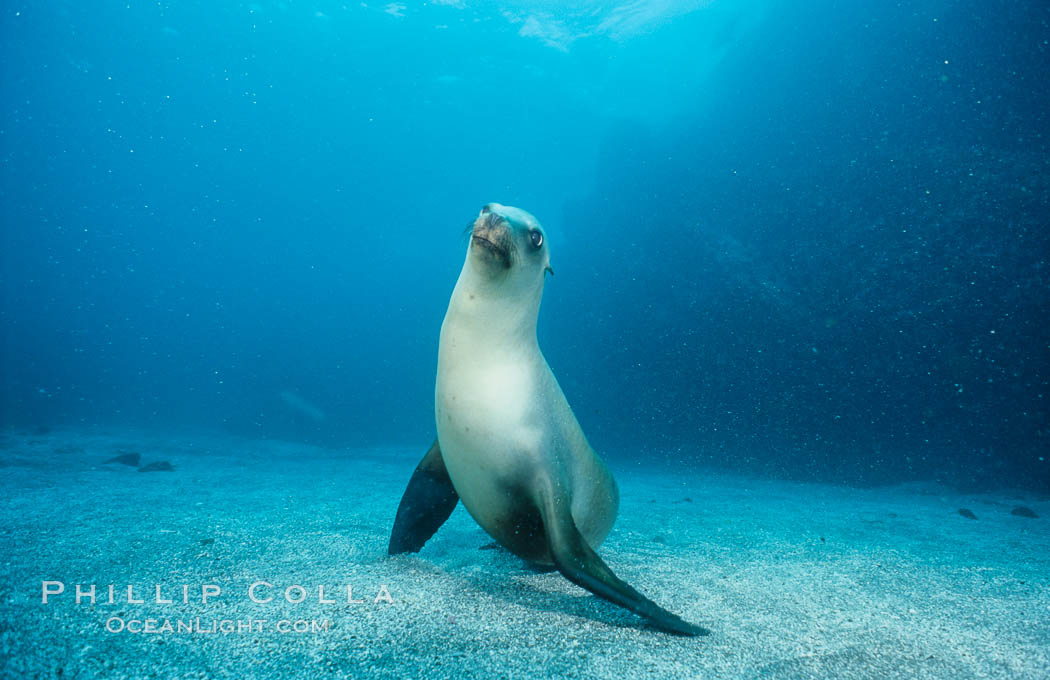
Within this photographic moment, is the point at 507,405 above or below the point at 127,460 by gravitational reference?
above

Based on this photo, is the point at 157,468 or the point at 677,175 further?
the point at 677,175

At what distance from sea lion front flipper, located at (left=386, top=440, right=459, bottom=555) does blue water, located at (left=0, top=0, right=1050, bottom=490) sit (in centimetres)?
141

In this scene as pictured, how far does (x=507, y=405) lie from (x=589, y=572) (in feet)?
2.45

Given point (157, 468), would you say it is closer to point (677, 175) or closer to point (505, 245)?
point (505, 245)

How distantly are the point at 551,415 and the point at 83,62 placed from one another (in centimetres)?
4911

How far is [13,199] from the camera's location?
80.8 metres

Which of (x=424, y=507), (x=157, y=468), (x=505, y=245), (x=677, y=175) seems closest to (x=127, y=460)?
(x=157, y=468)

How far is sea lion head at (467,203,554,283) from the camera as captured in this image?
77.1 inches

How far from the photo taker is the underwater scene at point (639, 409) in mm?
1770

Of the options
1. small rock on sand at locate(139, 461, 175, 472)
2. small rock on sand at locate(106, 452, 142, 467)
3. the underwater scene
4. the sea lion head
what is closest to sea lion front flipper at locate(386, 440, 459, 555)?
the underwater scene

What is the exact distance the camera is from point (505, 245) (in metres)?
1.97

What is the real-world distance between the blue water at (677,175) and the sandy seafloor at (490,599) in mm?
2006

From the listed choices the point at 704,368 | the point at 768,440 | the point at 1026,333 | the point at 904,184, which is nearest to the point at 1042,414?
the point at 1026,333

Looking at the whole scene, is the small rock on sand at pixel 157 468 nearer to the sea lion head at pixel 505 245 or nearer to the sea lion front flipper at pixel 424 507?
the sea lion front flipper at pixel 424 507
